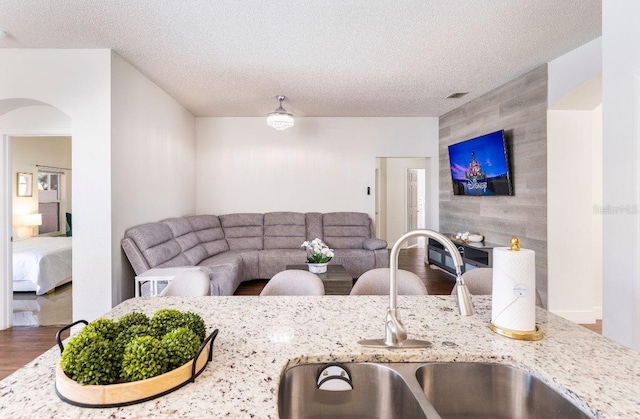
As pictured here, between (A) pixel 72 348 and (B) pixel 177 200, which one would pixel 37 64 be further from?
(A) pixel 72 348

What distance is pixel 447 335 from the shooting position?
42.1 inches

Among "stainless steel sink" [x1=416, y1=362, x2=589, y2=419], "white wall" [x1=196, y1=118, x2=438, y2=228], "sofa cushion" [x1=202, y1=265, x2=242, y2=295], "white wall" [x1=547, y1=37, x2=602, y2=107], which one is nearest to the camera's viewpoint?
"stainless steel sink" [x1=416, y1=362, x2=589, y2=419]

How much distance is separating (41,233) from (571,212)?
783 cm

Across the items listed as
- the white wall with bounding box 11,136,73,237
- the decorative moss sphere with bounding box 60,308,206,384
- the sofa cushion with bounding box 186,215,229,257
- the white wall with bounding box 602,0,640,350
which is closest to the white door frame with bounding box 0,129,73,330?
the sofa cushion with bounding box 186,215,229,257

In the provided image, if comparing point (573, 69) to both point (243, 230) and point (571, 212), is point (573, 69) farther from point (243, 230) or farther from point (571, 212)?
point (243, 230)

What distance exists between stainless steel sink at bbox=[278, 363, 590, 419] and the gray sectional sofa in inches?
Result: 101

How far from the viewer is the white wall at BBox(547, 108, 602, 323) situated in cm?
320

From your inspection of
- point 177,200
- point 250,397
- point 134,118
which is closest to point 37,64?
point 134,118

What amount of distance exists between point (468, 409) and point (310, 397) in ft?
1.54

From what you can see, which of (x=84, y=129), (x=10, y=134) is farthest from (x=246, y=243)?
(x=10, y=134)

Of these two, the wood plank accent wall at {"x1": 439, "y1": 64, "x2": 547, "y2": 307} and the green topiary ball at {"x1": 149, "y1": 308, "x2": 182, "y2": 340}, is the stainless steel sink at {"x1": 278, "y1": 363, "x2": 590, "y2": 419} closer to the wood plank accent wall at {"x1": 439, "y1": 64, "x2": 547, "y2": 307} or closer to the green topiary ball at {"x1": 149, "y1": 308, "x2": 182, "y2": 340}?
the green topiary ball at {"x1": 149, "y1": 308, "x2": 182, "y2": 340}

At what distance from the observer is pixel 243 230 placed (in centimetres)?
519

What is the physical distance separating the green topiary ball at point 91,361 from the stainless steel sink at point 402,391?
1.39 ft

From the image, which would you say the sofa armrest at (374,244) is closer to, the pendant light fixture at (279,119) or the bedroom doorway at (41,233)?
the pendant light fixture at (279,119)
